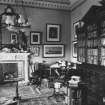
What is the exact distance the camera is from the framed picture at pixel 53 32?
7.86 m

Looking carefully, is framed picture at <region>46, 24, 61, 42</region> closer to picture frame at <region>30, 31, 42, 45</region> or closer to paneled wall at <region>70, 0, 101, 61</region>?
picture frame at <region>30, 31, 42, 45</region>

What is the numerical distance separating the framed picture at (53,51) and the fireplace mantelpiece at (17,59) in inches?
41.0

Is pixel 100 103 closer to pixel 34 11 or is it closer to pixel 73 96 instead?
pixel 73 96

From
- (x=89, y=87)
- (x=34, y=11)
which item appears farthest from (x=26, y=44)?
(x=89, y=87)

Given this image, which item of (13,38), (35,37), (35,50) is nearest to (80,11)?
(35,37)

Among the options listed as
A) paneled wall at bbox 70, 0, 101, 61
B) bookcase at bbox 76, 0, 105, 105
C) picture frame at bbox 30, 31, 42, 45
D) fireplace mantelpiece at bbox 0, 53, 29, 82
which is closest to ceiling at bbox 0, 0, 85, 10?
paneled wall at bbox 70, 0, 101, 61

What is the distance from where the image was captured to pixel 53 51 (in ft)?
26.0

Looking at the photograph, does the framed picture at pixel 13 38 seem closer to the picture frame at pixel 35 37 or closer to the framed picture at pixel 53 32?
the picture frame at pixel 35 37

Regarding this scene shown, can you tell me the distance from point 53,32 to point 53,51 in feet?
3.35

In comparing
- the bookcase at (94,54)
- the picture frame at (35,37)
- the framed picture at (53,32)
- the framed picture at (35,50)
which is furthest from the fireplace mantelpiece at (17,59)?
the bookcase at (94,54)

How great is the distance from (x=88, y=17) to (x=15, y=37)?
158 inches

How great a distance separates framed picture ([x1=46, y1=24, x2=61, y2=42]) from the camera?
7855 millimetres

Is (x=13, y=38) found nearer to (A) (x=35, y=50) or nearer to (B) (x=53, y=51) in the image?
(A) (x=35, y=50)

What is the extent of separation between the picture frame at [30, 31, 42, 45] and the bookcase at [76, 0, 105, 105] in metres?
2.91
